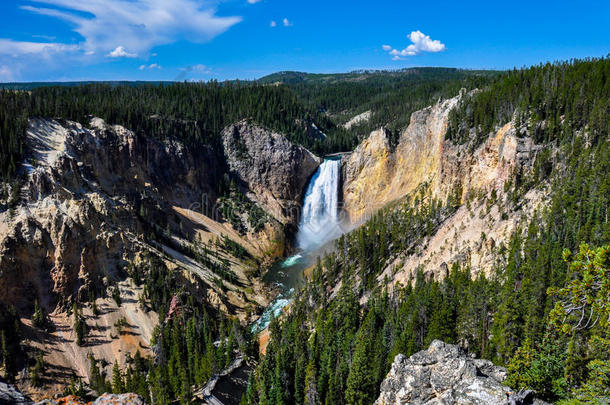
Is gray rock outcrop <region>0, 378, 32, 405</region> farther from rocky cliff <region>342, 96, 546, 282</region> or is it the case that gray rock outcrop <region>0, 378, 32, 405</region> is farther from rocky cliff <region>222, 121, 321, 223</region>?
rocky cliff <region>222, 121, 321, 223</region>

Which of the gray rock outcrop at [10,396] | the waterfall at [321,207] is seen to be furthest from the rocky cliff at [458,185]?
the gray rock outcrop at [10,396]

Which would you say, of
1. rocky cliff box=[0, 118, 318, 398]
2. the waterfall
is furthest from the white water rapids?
rocky cliff box=[0, 118, 318, 398]

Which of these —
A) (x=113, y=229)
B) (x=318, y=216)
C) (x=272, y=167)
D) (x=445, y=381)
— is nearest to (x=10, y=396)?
(x=445, y=381)

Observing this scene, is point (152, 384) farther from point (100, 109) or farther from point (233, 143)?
point (233, 143)

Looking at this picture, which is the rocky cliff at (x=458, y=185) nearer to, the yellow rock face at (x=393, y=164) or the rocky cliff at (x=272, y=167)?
the yellow rock face at (x=393, y=164)

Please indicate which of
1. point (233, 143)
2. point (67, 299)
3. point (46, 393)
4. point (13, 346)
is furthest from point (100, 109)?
point (46, 393)

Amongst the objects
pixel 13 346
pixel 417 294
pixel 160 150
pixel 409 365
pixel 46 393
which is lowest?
pixel 46 393
